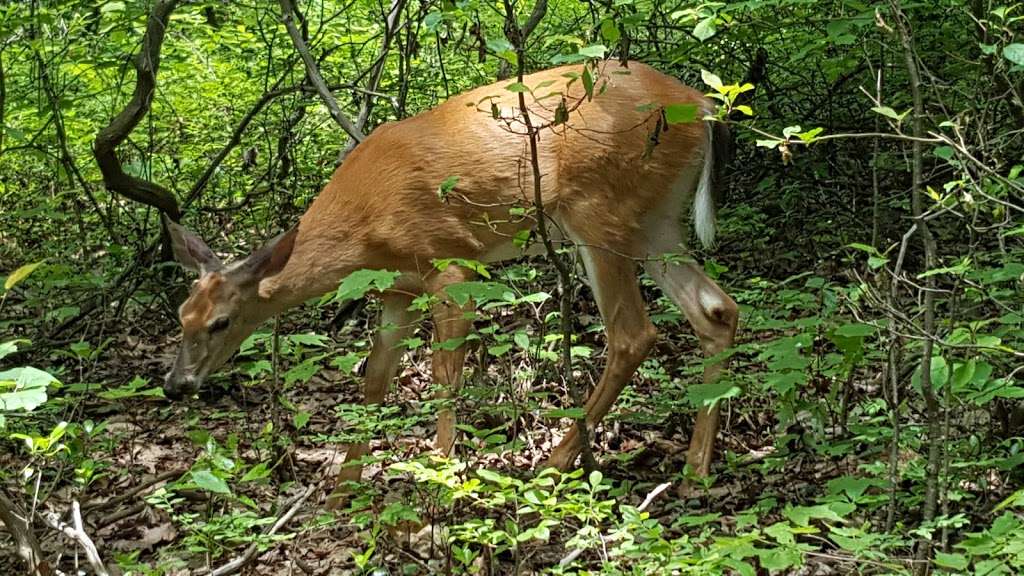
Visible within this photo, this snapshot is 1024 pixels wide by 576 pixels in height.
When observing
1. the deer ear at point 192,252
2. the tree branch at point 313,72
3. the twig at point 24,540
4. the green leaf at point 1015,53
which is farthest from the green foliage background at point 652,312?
the deer ear at point 192,252

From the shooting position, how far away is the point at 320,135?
9484mm

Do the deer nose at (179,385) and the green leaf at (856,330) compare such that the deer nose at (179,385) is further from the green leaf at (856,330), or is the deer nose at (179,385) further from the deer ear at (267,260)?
the green leaf at (856,330)

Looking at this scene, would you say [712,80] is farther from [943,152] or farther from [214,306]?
[214,306]

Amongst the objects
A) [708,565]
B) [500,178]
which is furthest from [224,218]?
[708,565]

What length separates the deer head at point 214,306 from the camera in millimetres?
6168

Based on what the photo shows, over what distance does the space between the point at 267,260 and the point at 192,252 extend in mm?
487

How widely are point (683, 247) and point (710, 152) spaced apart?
553mm

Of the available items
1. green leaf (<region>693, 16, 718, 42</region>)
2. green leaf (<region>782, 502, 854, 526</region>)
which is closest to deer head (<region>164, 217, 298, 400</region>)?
green leaf (<region>693, 16, 718, 42</region>)

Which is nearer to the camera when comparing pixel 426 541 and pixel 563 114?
pixel 563 114

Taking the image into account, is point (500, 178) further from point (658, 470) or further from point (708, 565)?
point (708, 565)

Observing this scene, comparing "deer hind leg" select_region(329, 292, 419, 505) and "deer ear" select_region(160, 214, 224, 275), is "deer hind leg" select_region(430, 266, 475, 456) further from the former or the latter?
"deer ear" select_region(160, 214, 224, 275)

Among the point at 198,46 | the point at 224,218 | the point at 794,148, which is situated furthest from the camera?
the point at 198,46

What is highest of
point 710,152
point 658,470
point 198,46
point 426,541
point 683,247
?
point 198,46

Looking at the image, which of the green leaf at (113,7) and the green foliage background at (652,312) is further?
the green leaf at (113,7)
